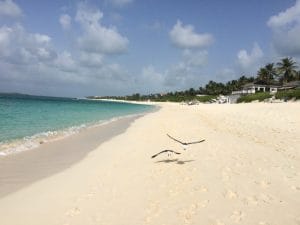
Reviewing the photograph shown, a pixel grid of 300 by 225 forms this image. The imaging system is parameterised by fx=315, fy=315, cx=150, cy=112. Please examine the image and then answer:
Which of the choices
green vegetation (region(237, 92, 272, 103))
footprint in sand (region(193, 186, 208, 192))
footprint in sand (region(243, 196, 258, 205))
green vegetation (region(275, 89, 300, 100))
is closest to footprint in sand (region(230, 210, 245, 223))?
footprint in sand (region(243, 196, 258, 205))

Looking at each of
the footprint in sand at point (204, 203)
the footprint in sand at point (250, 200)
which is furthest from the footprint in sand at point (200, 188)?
the footprint in sand at point (250, 200)

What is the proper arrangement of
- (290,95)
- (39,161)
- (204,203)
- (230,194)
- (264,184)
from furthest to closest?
1. (290,95)
2. (39,161)
3. (264,184)
4. (230,194)
5. (204,203)

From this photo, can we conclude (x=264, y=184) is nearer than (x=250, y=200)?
No

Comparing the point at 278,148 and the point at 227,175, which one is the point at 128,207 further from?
the point at 278,148

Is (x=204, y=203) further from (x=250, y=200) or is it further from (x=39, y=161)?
(x=39, y=161)

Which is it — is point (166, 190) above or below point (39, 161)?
above

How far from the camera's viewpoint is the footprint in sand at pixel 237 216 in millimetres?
5399

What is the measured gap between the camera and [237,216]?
5.54m

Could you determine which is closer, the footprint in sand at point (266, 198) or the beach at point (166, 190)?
the beach at point (166, 190)

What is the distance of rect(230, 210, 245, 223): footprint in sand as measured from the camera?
5.40m

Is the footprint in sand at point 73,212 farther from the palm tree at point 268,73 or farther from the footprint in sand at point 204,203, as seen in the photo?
the palm tree at point 268,73

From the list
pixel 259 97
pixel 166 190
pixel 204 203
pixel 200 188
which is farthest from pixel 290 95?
pixel 204 203

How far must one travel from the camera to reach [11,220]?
560 cm

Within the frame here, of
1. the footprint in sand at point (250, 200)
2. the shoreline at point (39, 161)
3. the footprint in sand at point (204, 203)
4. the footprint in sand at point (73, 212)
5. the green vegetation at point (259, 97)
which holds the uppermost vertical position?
the green vegetation at point (259, 97)
